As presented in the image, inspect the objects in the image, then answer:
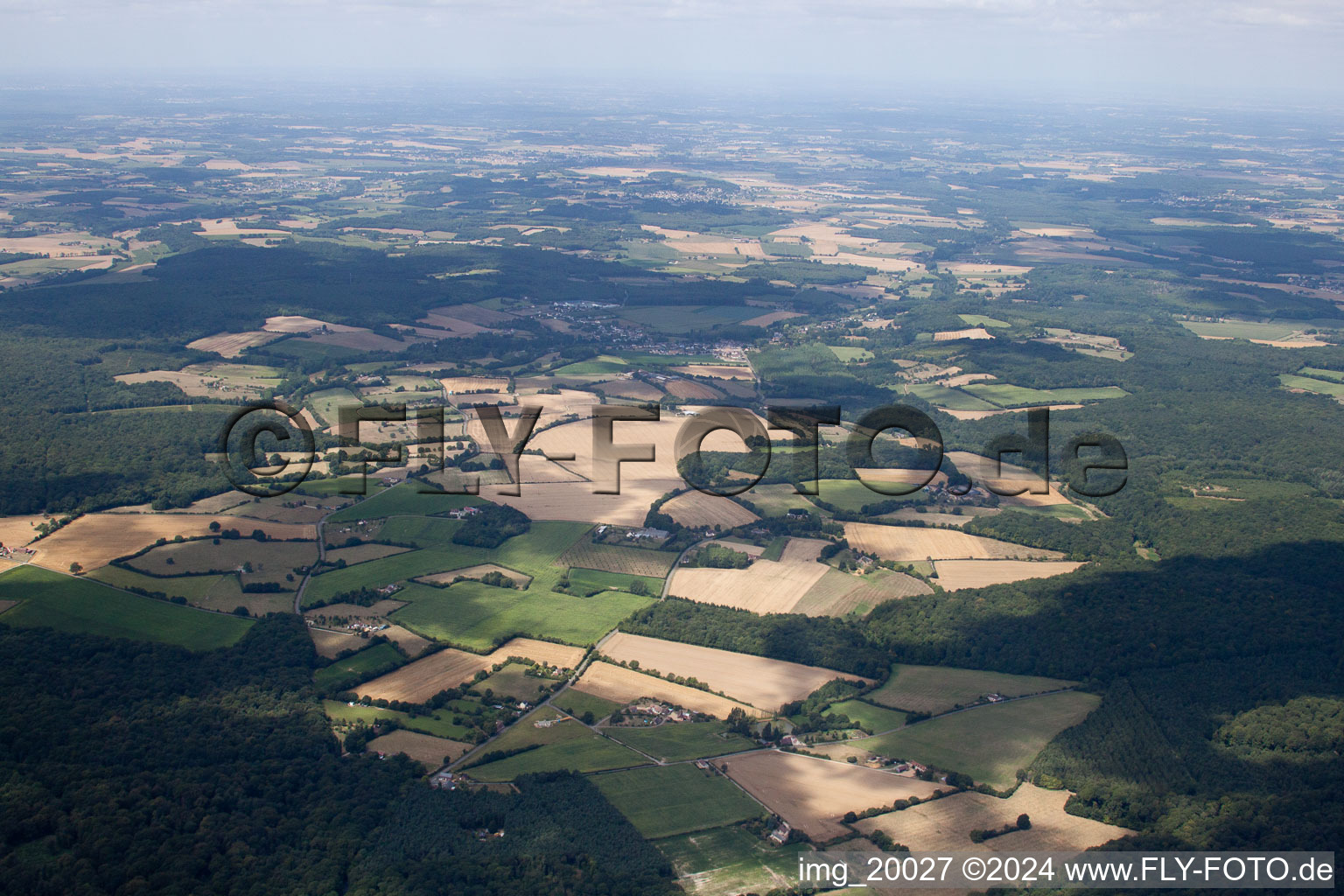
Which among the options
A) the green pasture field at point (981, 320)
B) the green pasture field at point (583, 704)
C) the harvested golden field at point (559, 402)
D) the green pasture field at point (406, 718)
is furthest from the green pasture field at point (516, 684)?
the green pasture field at point (981, 320)

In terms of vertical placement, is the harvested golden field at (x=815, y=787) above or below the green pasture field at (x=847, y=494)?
below

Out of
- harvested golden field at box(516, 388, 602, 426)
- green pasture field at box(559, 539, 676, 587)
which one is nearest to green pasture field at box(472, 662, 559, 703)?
green pasture field at box(559, 539, 676, 587)

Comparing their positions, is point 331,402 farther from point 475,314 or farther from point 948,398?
point 948,398

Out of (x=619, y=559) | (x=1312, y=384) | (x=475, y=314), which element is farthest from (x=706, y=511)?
(x=1312, y=384)

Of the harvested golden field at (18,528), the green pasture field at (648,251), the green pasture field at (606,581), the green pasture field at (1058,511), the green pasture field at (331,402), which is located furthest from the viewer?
the green pasture field at (648,251)

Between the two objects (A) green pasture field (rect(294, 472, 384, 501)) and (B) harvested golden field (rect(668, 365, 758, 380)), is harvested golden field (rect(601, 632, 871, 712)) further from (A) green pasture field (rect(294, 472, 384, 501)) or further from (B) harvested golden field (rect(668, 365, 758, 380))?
(B) harvested golden field (rect(668, 365, 758, 380))

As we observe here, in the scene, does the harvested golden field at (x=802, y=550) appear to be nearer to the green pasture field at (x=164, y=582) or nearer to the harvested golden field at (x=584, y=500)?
the harvested golden field at (x=584, y=500)
